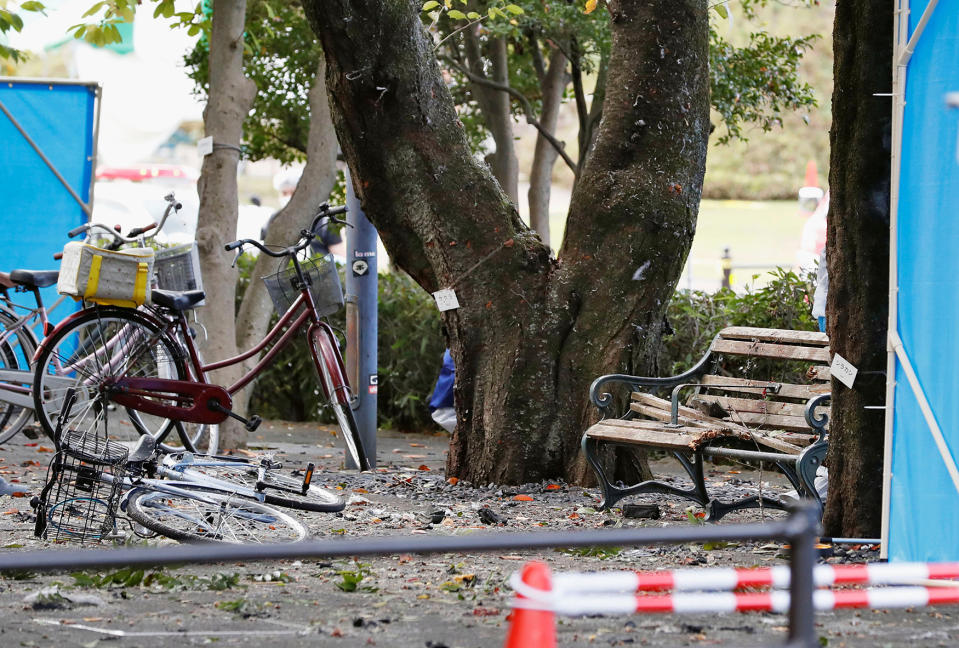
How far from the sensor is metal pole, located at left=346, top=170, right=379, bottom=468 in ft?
27.2

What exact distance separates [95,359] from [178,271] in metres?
1.20

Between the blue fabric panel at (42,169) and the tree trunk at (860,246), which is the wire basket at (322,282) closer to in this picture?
the blue fabric panel at (42,169)

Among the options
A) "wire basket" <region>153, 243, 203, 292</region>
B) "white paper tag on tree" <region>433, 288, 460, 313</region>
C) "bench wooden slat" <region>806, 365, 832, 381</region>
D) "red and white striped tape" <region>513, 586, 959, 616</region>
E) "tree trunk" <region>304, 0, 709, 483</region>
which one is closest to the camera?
"red and white striped tape" <region>513, 586, 959, 616</region>

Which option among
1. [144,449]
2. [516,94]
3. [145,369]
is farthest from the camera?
[516,94]

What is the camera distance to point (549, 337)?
7.02m

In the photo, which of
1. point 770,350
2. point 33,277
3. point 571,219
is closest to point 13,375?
point 33,277

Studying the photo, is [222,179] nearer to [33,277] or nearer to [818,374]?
[33,277]

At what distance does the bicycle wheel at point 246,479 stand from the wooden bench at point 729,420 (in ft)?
5.04

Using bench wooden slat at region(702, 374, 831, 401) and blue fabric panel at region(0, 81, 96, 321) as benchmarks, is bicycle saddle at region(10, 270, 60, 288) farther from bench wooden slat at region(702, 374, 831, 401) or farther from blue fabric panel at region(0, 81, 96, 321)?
bench wooden slat at region(702, 374, 831, 401)

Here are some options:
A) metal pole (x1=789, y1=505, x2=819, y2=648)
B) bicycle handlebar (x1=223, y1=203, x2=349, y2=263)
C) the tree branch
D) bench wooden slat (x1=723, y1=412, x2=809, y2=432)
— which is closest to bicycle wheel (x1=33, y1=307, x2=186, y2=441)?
bicycle handlebar (x1=223, y1=203, x2=349, y2=263)

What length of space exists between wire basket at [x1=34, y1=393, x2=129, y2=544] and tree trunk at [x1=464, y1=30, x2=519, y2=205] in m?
6.81

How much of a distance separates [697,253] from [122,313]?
26521 mm

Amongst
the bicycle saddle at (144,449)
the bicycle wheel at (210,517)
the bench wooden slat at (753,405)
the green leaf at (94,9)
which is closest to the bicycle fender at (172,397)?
the bicycle saddle at (144,449)

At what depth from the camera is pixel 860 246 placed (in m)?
5.10
